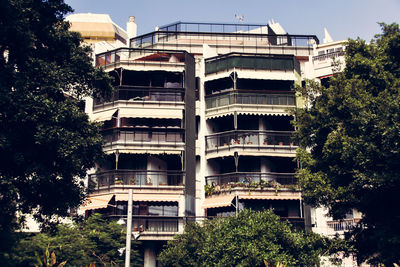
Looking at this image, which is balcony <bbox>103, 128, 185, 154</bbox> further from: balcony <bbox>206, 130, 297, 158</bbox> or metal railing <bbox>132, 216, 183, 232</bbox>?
metal railing <bbox>132, 216, 183, 232</bbox>

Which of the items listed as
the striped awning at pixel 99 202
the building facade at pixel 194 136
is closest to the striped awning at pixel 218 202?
the building facade at pixel 194 136

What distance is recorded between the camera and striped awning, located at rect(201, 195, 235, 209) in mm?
39191

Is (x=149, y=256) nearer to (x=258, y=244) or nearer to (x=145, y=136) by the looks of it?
(x=145, y=136)

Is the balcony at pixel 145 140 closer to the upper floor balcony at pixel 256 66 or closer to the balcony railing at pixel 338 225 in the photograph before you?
the upper floor balcony at pixel 256 66

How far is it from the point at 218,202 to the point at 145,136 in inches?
308

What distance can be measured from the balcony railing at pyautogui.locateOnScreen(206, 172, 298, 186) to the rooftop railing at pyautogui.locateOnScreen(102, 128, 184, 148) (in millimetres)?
4265

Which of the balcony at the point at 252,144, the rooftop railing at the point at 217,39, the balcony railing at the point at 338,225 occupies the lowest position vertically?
the balcony railing at the point at 338,225

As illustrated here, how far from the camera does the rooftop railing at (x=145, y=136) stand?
41.5m

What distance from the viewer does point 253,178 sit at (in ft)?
135

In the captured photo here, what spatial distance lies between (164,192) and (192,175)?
121 inches

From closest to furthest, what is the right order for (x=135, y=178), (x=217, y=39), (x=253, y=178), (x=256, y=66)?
(x=135, y=178), (x=253, y=178), (x=256, y=66), (x=217, y=39)

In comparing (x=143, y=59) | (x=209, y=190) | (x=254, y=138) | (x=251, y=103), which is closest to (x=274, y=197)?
(x=209, y=190)

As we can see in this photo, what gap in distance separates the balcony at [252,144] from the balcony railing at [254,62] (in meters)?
5.83

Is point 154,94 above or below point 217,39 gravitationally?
below
